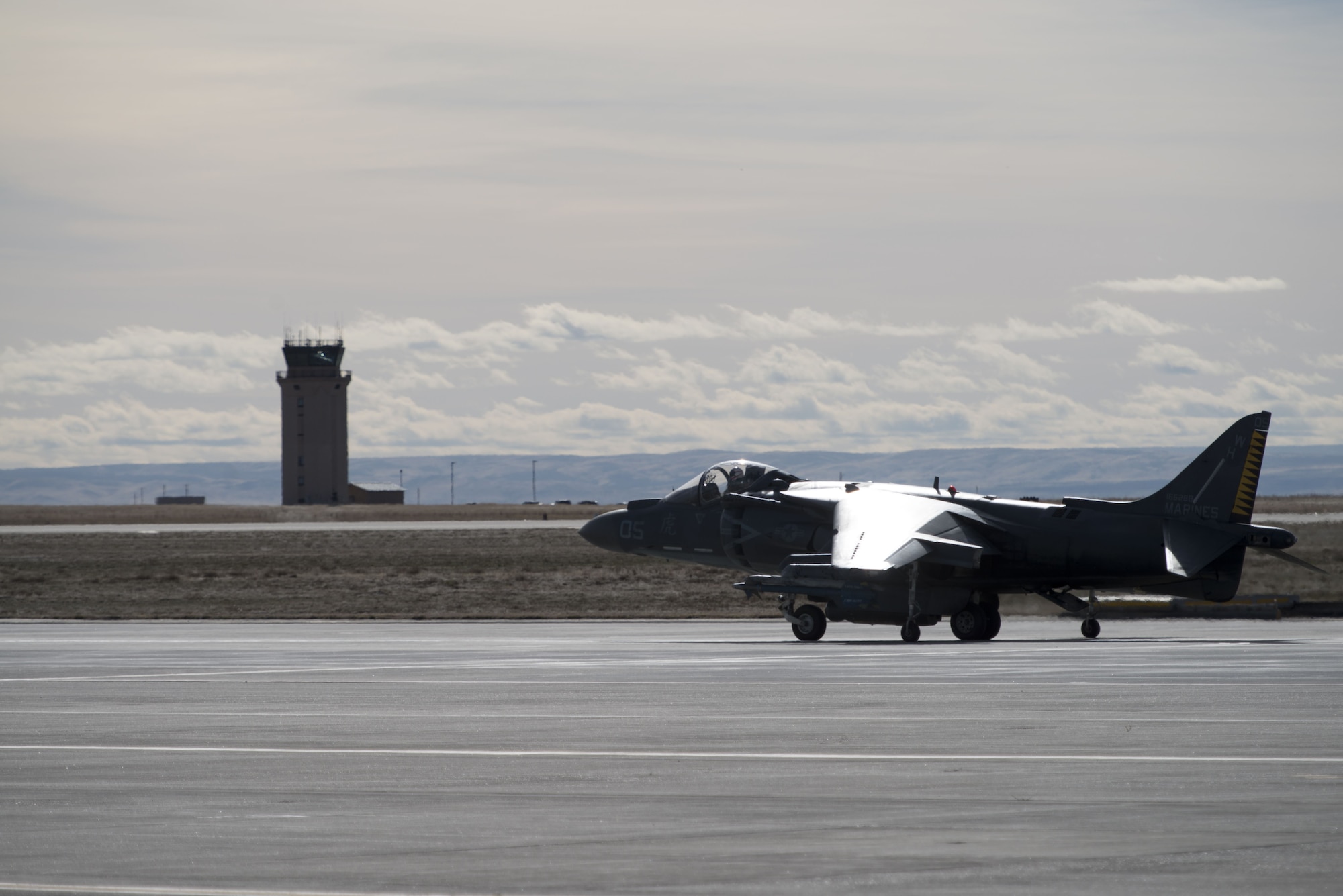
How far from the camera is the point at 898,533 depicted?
1326 inches

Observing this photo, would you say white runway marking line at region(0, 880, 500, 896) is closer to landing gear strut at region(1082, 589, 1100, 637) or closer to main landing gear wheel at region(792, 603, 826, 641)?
main landing gear wheel at region(792, 603, 826, 641)

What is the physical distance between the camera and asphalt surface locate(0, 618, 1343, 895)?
9727 mm

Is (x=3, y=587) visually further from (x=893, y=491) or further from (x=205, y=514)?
(x=205, y=514)

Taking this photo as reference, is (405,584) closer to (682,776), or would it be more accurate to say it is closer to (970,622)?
(970,622)

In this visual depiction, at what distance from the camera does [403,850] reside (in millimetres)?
10391

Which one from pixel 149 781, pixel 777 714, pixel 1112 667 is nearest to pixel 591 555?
pixel 1112 667

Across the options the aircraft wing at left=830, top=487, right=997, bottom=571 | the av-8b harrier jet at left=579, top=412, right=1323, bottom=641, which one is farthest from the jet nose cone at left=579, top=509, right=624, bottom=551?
the aircraft wing at left=830, top=487, right=997, bottom=571

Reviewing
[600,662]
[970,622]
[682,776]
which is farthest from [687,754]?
[970,622]

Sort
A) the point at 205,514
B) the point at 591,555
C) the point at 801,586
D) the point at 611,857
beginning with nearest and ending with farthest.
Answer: the point at 611,857 < the point at 801,586 < the point at 591,555 < the point at 205,514

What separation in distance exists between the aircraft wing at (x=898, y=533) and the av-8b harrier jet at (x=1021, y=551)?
1.3 inches

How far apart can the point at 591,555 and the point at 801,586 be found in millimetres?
39022

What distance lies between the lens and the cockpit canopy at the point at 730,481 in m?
37.4

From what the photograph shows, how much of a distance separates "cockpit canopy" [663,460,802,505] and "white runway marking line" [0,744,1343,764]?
21934 mm

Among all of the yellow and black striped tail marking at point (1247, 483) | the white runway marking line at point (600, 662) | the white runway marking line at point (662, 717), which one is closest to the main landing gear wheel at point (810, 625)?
the white runway marking line at point (600, 662)
